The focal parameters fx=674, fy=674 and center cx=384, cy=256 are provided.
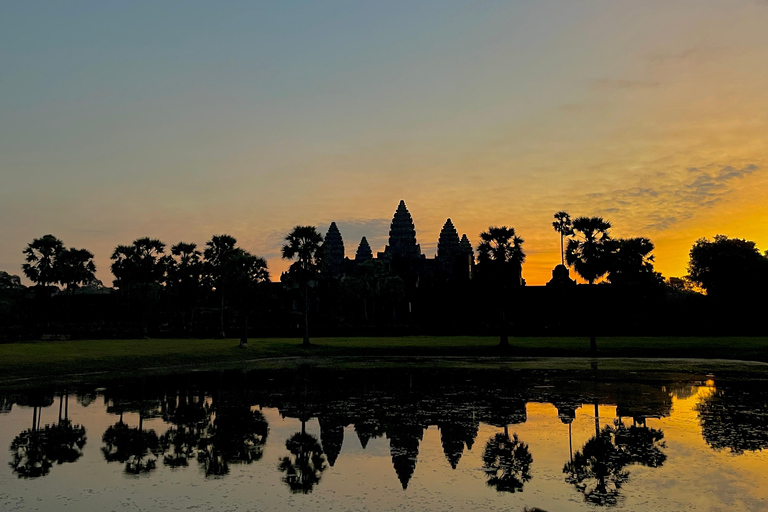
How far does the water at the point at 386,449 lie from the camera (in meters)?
9.84

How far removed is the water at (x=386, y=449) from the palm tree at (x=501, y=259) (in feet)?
85.3

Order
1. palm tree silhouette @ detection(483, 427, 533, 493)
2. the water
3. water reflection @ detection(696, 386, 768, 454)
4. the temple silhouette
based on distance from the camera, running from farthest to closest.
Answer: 1. the temple silhouette
2. water reflection @ detection(696, 386, 768, 454)
3. palm tree silhouette @ detection(483, 427, 533, 493)
4. the water

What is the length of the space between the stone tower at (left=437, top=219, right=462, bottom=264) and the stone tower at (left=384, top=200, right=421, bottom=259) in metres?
5.33

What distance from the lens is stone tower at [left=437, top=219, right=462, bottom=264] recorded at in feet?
472

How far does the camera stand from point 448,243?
145875mm

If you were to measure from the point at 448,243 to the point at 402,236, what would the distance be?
10446 mm

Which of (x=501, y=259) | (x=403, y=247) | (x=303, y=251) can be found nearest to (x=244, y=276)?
(x=303, y=251)

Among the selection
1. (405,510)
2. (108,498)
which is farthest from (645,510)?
(108,498)

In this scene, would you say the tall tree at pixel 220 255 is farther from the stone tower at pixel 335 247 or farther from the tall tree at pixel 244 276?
the stone tower at pixel 335 247

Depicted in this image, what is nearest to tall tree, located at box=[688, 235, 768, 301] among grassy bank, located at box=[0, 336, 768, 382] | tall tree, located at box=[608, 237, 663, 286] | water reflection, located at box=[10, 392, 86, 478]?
tall tree, located at box=[608, 237, 663, 286]

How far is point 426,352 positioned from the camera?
44.9m

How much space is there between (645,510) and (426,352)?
36.0m

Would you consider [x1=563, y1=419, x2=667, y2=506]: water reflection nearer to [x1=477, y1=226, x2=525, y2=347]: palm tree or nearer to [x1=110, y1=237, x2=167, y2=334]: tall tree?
[x1=477, y1=226, x2=525, y2=347]: palm tree

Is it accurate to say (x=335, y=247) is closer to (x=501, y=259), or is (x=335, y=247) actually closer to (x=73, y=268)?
(x=73, y=268)
